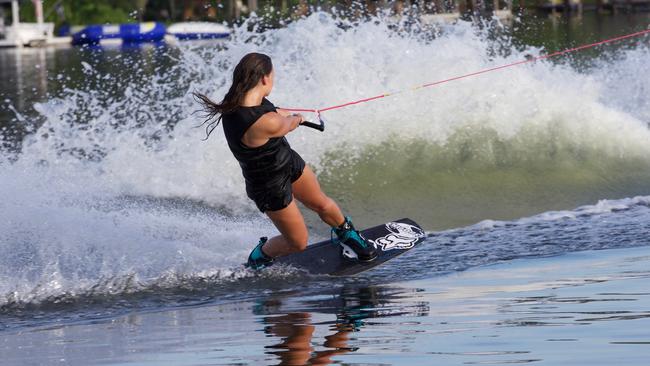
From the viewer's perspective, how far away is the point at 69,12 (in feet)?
220

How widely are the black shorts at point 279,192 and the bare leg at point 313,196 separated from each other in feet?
0.25

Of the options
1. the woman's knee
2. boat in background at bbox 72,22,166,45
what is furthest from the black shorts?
boat in background at bbox 72,22,166,45

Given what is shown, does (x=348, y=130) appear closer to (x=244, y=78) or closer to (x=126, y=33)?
(x=244, y=78)

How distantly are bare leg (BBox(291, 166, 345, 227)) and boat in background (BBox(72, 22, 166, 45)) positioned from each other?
167 ft

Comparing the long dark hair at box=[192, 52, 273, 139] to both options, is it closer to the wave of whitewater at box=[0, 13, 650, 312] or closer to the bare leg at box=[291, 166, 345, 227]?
the bare leg at box=[291, 166, 345, 227]

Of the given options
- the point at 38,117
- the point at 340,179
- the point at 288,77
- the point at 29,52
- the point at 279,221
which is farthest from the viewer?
the point at 29,52

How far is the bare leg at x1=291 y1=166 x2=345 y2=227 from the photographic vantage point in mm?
7922

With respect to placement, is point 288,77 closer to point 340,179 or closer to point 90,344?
point 340,179

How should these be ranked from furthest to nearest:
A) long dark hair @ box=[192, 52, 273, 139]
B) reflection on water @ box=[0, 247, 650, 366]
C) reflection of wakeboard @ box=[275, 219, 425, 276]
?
reflection of wakeboard @ box=[275, 219, 425, 276], long dark hair @ box=[192, 52, 273, 139], reflection on water @ box=[0, 247, 650, 366]

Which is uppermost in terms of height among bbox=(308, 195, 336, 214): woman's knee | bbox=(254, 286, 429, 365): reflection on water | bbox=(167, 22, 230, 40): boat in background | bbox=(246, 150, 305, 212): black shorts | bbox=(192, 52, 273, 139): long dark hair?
bbox=(192, 52, 273, 139): long dark hair

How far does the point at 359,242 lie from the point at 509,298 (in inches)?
62.7

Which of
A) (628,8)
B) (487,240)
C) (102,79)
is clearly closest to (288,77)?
(487,240)

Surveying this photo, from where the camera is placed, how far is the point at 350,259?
27.5 feet

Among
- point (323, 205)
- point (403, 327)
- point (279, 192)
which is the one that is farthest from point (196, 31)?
point (403, 327)
